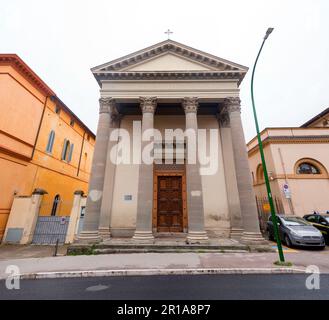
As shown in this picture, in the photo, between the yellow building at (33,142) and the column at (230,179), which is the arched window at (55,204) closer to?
the yellow building at (33,142)

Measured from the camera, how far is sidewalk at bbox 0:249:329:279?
17.9 ft

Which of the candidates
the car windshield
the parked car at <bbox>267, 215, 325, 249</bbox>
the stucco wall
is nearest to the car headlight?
the parked car at <bbox>267, 215, 325, 249</bbox>

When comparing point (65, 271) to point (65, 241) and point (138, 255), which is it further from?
point (65, 241)

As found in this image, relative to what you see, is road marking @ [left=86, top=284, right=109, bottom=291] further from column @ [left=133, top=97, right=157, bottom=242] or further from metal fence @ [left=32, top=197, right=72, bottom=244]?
metal fence @ [left=32, top=197, right=72, bottom=244]

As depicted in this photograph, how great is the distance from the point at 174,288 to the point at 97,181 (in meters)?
6.54

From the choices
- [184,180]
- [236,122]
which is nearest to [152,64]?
[236,122]

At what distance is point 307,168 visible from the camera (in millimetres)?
15180

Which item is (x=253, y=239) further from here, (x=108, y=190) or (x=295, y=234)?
(x=108, y=190)

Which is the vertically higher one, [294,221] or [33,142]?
[33,142]

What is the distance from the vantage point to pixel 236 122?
10.1m

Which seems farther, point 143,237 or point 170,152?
point 170,152

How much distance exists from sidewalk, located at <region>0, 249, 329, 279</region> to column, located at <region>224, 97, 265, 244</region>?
3.85 ft

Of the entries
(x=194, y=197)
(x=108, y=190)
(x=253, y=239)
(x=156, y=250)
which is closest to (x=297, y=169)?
(x=253, y=239)
